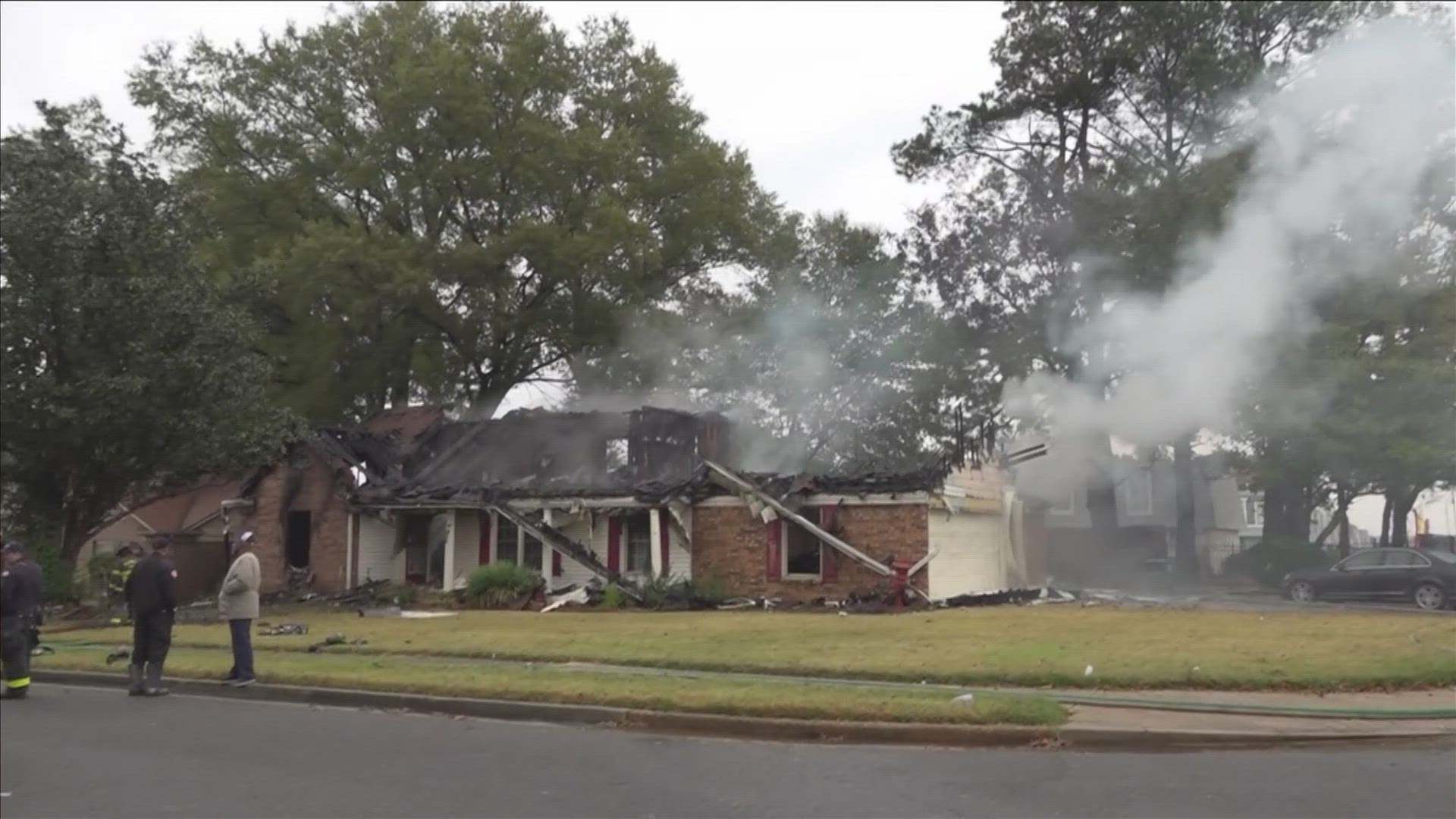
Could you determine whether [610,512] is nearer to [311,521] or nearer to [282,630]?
[311,521]

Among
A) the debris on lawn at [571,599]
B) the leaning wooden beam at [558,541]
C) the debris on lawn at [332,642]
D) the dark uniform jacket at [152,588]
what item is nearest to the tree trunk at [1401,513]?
the leaning wooden beam at [558,541]

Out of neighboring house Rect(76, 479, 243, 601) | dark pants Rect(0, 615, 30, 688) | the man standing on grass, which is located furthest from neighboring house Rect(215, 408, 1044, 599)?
dark pants Rect(0, 615, 30, 688)

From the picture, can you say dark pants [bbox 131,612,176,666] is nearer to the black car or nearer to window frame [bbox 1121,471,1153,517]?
the black car

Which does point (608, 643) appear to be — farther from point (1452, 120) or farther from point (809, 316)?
point (809, 316)

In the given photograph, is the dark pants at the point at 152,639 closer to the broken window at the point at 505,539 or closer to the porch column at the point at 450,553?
the porch column at the point at 450,553

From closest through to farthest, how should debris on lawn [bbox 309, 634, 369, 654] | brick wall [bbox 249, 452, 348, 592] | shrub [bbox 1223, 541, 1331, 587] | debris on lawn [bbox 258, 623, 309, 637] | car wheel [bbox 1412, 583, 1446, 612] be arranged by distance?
debris on lawn [bbox 309, 634, 369, 654] → debris on lawn [bbox 258, 623, 309, 637] → car wheel [bbox 1412, 583, 1446, 612] → brick wall [bbox 249, 452, 348, 592] → shrub [bbox 1223, 541, 1331, 587]

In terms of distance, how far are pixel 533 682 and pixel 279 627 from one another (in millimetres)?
7940

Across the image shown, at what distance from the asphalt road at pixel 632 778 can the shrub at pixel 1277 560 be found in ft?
75.0

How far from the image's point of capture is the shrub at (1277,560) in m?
28.2

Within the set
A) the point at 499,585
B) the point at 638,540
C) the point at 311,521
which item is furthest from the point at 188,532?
the point at 638,540

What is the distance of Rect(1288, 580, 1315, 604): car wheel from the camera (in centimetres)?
2127

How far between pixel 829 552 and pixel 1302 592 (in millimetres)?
8860

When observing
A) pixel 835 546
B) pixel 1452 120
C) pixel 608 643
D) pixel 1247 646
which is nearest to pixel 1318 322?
pixel 1452 120

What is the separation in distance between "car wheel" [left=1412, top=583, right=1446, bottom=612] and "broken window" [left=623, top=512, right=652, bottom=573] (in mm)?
13319
